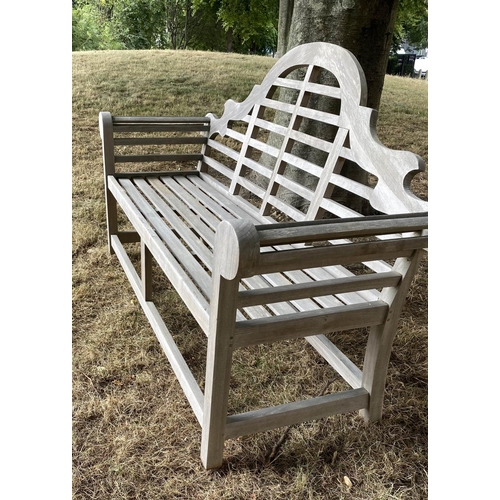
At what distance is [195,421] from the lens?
1.98 m

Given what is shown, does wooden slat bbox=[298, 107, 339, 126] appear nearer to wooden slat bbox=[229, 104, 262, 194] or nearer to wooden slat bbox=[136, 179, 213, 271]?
wooden slat bbox=[229, 104, 262, 194]

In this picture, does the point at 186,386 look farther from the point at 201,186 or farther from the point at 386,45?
the point at 386,45

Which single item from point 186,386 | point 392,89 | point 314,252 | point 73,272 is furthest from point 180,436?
point 392,89

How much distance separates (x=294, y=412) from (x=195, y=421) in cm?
41

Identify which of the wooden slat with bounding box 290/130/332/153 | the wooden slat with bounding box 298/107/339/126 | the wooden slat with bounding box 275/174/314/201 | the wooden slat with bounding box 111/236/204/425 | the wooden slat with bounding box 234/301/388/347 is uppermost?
the wooden slat with bounding box 298/107/339/126

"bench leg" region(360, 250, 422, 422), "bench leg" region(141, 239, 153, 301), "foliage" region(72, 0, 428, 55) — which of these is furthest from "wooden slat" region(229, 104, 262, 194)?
"foliage" region(72, 0, 428, 55)

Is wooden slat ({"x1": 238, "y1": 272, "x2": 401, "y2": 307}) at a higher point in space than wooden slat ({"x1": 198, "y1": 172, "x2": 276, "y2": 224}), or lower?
higher

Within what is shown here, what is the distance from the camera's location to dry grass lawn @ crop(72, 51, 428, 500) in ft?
5.66

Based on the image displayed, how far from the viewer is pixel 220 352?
1.57m

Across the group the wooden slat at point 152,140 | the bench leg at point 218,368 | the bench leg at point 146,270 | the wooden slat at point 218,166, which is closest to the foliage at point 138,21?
the wooden slat at point 152,140

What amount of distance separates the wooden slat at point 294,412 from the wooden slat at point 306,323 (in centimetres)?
31

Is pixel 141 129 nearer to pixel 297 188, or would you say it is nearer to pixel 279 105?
pixel 279 105

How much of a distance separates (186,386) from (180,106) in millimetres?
5347

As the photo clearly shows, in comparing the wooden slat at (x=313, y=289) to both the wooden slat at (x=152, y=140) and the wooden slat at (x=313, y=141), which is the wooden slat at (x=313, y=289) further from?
the wooden slat at (x=152, y=140)
